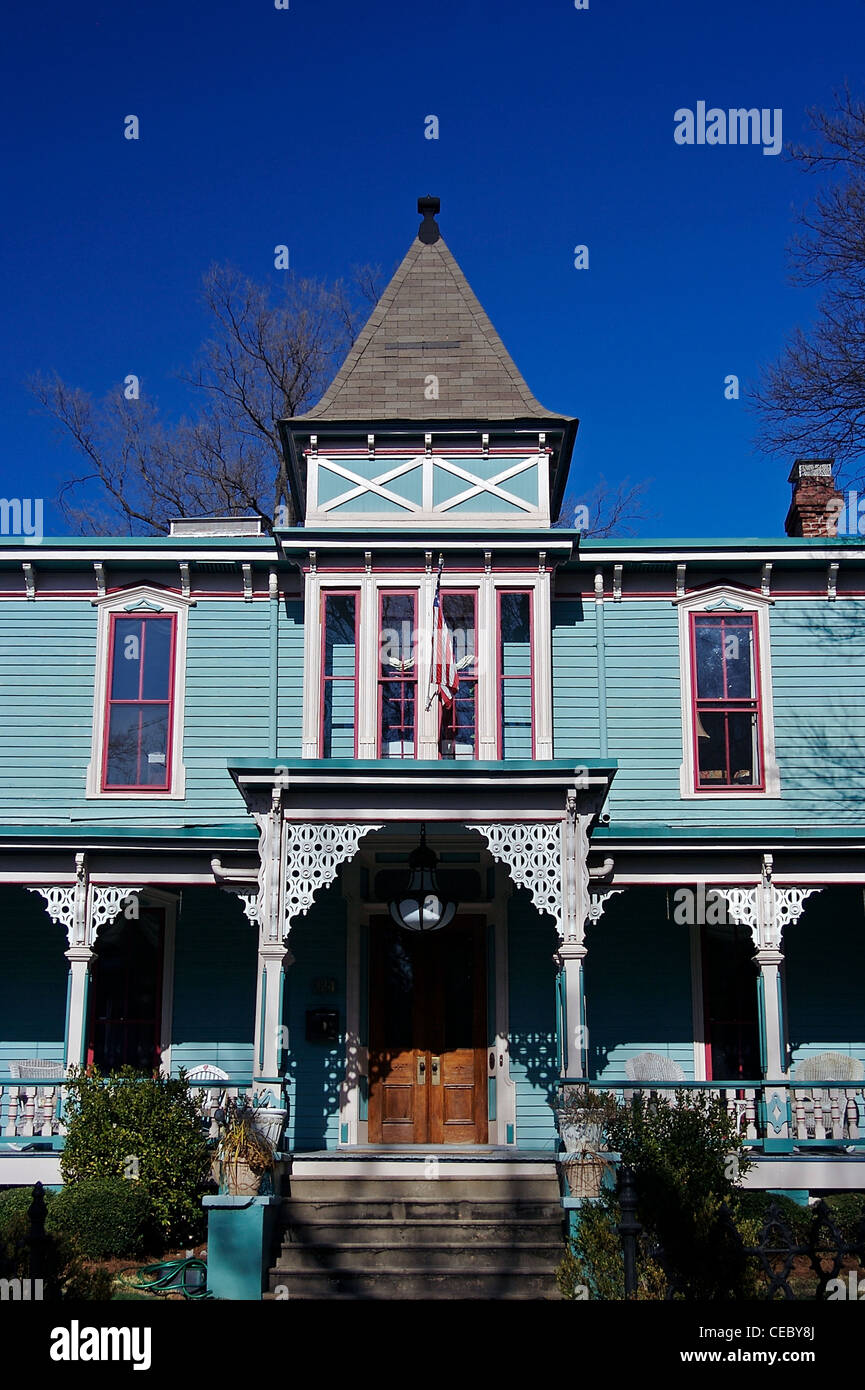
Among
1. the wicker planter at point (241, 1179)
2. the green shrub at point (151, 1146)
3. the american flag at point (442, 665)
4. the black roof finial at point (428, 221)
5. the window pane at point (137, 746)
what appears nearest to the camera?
the wicker planter at point (241, 1179)

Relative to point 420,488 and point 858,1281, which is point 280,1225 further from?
point 420,488

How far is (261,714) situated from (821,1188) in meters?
8.27

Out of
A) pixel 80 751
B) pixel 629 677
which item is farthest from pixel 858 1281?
pixel 80 751

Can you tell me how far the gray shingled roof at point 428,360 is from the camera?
56.1 feet

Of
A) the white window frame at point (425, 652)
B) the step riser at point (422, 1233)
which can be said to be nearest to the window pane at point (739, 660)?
the white window frame at point (425, 652)

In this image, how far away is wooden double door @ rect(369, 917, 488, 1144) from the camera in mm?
15406

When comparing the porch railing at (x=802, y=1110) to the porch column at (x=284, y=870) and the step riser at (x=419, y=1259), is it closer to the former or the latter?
the step riser at (x=419, y=1259)

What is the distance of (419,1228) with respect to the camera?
498 inches

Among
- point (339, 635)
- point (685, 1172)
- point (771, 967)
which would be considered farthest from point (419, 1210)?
point (339, 635)

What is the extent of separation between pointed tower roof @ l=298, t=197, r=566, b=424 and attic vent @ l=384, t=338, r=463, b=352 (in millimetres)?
13

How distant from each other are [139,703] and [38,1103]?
490 centimetres

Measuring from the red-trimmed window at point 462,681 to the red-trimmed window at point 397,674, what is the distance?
38 centimetres

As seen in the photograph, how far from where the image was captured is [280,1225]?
497 inches

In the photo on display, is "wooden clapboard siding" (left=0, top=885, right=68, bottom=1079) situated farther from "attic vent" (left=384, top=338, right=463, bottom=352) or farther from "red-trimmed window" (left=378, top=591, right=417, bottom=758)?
"attic vent" (left=384, top=338, right=463, bottom=352)
